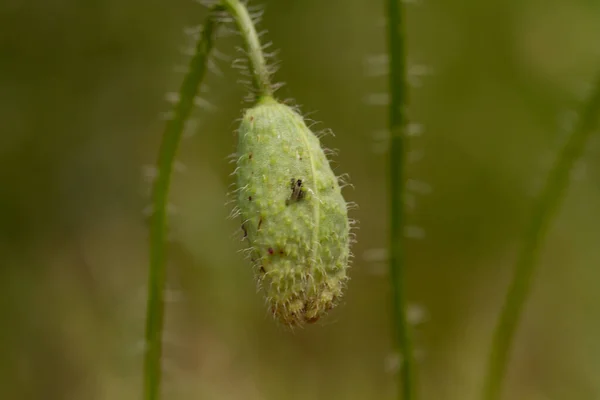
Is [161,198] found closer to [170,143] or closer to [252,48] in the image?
[170,143]

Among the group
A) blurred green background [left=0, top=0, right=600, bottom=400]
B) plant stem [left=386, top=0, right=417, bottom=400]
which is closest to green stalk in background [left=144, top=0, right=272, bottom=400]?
plant stem [left=386, top=0, right=417, bottom=400]

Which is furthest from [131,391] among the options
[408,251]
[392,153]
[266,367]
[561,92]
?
[561,92]

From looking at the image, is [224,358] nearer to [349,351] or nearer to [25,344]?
[349,351]

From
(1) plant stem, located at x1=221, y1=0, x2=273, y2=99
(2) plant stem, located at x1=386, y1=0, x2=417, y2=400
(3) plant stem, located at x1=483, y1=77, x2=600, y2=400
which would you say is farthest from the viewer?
(3) plant stem, located at x1=483, y1=77, x2=600, y2=400

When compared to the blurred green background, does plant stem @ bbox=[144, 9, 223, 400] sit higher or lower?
higher

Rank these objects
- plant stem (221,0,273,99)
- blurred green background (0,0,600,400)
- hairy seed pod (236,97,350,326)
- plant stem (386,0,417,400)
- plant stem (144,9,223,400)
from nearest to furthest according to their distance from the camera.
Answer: hairy seed pod (236,97,350,326)
plant stem (221,0,273,99)
plant stem (144,9,223,400)
plant stem (386,0,417,400)
blurred green background (0,0,600,400)

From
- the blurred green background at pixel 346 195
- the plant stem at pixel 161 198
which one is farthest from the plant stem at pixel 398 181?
the blurred green background at pixel 346 195

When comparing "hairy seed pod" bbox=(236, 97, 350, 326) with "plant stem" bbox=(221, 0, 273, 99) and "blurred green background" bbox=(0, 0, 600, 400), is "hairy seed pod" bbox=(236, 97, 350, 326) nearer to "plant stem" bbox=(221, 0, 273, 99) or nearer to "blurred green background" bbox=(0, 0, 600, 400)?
"plant stem" bbox=(221, 0, 273, 99)

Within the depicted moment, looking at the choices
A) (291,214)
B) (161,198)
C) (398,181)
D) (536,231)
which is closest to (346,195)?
(536,231)
